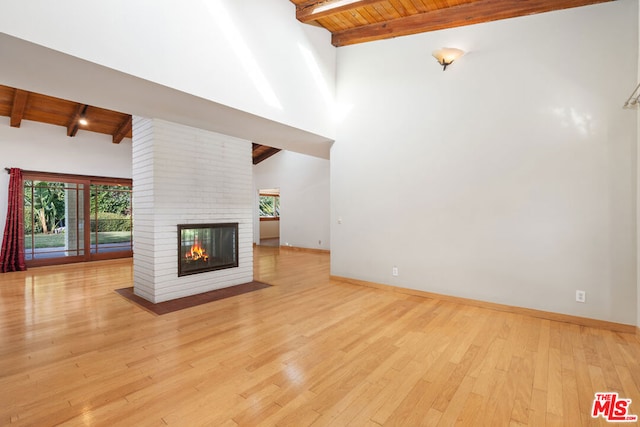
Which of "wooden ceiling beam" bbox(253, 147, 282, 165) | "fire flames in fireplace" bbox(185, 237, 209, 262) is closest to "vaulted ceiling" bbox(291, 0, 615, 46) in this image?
"fire flames in fireplace" bbox(185, 237, 209, 262)

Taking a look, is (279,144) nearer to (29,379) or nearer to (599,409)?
(29,379)

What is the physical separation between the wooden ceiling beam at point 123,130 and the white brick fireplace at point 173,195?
2902mm

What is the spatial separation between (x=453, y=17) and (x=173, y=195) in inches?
176

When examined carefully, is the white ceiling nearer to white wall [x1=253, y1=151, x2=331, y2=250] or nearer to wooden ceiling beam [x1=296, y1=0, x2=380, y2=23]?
wooden ceiling beam [x1=296, y1=0, x2=380, y2=23]

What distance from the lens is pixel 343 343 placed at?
9.05ft

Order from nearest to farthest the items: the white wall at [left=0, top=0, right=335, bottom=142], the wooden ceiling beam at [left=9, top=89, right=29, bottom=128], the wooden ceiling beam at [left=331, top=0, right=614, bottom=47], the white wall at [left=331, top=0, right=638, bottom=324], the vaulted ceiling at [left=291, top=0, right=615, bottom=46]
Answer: the white wall at [left=0, top=0, right=335, bottom=142] < the white wall at [left=331, top=0, right=638, bottom=324] < the wooden ceiling beam at [left=331, top=0, right=614, bottom=47] < the vaulted ceiling at [left=291, top=0, right=615, bottom=46] < the wooden ceiling beam at [left=9, top=89, right=29, bottom=128]

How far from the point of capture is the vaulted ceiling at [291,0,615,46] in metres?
3.56

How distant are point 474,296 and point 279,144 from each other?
12.6 feet

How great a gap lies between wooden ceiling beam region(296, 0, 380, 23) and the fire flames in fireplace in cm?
359

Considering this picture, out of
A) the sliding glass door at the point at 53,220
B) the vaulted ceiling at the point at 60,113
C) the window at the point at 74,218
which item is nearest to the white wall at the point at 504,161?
the vaulted ceiling at the point at 60,113


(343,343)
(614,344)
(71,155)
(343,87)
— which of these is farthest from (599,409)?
(71,155)

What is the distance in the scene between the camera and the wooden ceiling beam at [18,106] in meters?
5.23

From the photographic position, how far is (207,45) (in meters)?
3.05

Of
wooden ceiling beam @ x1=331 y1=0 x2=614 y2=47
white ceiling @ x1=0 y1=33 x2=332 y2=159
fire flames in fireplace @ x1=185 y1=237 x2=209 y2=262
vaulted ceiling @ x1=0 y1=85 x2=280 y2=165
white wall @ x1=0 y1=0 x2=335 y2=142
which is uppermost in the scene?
wooden ceiling beam @ x1=331 y1=0 x2=614 y2=47
